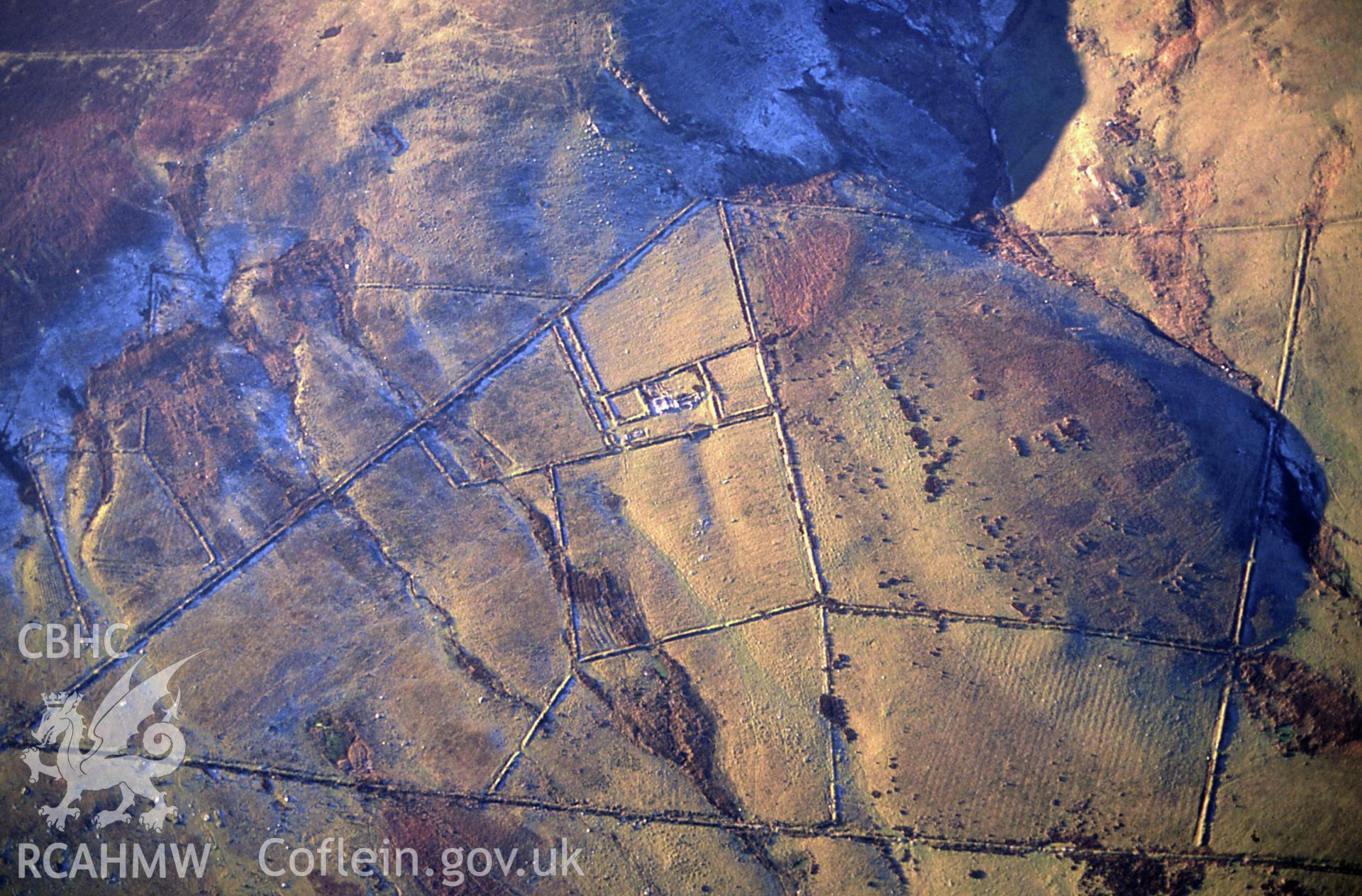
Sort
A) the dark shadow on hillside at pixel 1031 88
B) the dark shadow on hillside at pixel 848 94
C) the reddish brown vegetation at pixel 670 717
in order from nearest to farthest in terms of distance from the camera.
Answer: the reddish brown vegetation at pixel 670 717 → the dark shadow on hillside at pixel 848 94 → the dark shadow on hillside at pixel 1031 88

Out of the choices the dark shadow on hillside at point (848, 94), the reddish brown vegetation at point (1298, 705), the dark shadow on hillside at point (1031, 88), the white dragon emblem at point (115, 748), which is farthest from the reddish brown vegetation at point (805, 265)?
the white dragon emblem at point (115, 748)

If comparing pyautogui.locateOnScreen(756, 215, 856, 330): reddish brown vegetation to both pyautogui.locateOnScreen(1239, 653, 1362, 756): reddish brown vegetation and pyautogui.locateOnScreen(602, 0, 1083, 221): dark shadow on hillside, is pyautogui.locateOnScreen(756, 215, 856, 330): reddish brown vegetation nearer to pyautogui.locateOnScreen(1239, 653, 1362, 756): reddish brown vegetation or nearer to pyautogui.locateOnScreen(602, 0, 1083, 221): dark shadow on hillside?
pyautogui.locateOnScreen(602, 0, 1083, 221): dark shadow on hillside

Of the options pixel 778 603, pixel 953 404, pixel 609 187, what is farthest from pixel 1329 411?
pixel 609 187

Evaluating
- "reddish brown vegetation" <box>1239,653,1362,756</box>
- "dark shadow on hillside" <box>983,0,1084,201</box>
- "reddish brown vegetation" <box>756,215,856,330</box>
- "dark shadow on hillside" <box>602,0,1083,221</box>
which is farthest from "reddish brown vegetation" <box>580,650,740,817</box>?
"dark shadow on hillside" <box>983,0,1084,201</box>

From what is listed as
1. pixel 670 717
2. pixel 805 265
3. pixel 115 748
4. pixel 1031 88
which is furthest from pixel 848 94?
pixel 115 748

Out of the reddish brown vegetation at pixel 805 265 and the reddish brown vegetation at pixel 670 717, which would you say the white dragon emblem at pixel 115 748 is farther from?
the reddish brown vegetation at pixel 805 265

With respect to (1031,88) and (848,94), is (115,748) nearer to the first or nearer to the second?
(848,94)

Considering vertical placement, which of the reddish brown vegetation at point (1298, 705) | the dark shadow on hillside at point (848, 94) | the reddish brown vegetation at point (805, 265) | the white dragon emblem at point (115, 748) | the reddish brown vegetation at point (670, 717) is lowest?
the white dragon emblem at point (115, 748)

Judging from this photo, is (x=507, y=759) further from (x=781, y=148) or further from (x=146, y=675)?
(x=781, y=148)
